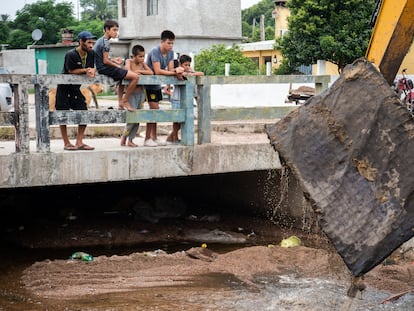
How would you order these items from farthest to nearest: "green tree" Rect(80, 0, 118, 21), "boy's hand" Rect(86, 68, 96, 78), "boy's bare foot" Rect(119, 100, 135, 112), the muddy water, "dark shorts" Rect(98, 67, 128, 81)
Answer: "green tree" Rect(80, 0, 118, 21)
"boy's bare foot" Rect(119, 100, 135, 112)
"dark shorts" Rect(98, 67, 128, 81)
"boy's hand" Rect(86, 68, 96, 78)
the muddy water

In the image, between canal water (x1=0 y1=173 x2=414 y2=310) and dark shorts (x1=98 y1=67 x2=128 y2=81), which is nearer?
canal water (x1=0 y1=173 x2=414 y2=310)

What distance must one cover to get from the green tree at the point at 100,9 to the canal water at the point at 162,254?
153 feet

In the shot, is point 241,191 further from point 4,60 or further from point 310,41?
point 4,60

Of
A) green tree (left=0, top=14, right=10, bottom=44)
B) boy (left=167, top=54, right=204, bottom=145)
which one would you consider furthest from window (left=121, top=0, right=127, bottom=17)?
boy (left=167, top=54, right=204, bottom=145)

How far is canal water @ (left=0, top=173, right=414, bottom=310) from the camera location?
23.6 ft

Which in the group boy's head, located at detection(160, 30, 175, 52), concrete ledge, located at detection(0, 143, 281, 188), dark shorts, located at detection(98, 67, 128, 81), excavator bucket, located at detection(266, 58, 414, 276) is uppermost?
boy's head, located at detection(160, 30, 175, 52)

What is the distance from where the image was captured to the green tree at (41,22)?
152 ft

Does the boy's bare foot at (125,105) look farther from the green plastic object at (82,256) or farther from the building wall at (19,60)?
the building wall at (19,60)

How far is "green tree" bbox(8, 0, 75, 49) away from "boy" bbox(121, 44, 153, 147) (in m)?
38.4

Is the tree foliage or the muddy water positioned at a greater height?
the tree foliage

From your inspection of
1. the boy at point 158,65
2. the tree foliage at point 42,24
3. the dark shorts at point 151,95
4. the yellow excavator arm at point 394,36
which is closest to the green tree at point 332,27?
the boy at point 158,65

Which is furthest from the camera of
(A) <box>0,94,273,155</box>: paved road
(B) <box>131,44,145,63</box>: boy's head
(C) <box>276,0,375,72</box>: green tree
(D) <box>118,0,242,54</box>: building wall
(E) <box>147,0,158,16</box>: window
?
(E) <box>147,0,158,16</box>: window

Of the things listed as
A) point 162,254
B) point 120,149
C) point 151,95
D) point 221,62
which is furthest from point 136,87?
point 221,62

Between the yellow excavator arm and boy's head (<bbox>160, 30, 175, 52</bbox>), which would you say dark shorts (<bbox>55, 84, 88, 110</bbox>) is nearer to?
boy's head (<bbox>160, 30, 175, 52</bbox>)
